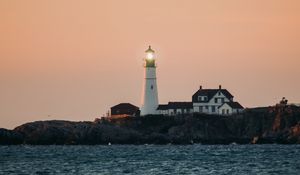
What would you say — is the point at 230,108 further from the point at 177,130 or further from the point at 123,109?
the point at 123,109

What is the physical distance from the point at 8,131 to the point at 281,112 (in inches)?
1263

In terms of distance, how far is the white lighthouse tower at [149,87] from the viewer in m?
129

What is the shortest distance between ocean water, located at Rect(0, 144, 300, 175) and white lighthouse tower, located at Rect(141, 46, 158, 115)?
16.8 m

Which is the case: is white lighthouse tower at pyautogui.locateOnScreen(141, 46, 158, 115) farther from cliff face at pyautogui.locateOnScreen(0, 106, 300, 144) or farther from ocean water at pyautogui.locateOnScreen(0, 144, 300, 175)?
ocean water at pyautogui.locateOnScreen(0, 144, 300, 175)

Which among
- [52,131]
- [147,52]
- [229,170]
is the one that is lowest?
[229,170]

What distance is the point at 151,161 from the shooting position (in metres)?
89.4

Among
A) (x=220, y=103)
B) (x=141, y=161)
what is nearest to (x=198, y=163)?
(x=141, y=161)

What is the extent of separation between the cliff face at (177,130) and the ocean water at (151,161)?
12.4 metres

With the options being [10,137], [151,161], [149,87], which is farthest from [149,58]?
[151,161]

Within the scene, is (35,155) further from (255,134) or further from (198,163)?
(255,134)

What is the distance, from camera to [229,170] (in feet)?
255

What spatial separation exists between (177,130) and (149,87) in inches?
243

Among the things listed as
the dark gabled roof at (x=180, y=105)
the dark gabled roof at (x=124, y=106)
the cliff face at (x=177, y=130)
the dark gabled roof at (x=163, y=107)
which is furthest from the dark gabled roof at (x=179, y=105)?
the dark gabled roof at (x=124, y=106)

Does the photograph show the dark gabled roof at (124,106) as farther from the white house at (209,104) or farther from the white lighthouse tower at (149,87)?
the white lighthouse tower at (149,87)
